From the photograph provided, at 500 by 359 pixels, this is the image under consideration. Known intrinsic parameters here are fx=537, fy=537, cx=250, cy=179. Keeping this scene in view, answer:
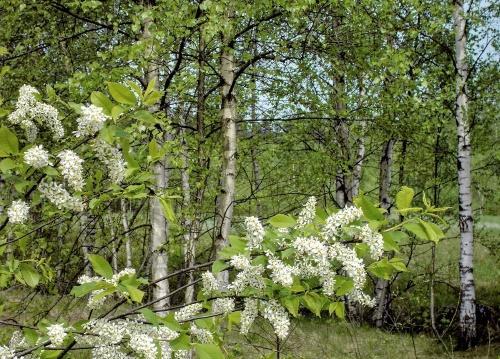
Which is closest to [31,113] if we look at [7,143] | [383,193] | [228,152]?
[7,143]

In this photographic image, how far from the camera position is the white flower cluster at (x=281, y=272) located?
2.17 meters

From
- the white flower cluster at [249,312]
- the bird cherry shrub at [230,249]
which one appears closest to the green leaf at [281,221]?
the bird cherry shrub at [230,249]

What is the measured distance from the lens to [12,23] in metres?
7.64

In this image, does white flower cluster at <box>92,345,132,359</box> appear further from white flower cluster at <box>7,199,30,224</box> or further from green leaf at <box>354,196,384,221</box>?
green leaf at <box>354,196,384,221</box>

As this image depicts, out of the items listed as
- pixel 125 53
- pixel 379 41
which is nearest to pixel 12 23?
pixel 125 53

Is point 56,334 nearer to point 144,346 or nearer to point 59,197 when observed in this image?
point 144,346

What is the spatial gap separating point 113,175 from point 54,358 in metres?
0.87

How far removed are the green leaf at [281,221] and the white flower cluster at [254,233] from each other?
0.06m

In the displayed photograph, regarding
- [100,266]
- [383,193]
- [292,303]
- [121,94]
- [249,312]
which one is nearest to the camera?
[121,94]

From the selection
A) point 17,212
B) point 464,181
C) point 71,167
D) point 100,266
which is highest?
point 464,181

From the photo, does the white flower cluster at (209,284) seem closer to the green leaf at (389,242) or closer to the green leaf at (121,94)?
the green leaf at (389,242)

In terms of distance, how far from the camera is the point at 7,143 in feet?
7.02

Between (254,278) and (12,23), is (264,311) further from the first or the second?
(12,23)

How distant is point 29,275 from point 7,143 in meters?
0.77
